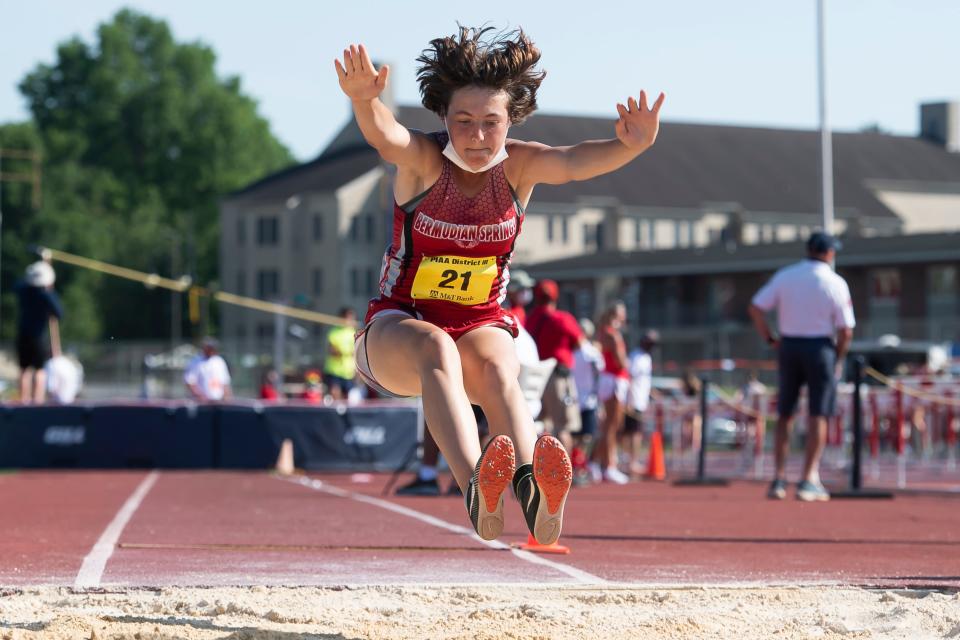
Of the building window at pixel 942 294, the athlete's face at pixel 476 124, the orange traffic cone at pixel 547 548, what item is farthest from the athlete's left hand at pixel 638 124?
the building window at pixel 942 294

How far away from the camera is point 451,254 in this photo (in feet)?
20.3

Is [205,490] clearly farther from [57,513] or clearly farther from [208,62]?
[208,62]

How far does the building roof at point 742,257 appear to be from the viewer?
206 feet

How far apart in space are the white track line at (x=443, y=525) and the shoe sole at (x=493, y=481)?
3.26 ft

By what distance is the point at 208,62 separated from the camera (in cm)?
9731

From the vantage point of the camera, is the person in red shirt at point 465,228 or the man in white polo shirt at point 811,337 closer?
the person in red shirt at point 465,228

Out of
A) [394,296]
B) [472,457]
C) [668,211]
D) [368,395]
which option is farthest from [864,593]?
[668,211]

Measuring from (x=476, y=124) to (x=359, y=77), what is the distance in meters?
0.60

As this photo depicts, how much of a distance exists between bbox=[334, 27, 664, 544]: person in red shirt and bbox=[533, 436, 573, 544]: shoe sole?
47 millimetres

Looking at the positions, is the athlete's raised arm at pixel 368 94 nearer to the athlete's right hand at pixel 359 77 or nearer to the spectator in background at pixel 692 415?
the athlete's right hand at pixel 359 77

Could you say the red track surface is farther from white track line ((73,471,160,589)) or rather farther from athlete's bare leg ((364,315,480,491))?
athlete's bare leg ((364,315,480,491))

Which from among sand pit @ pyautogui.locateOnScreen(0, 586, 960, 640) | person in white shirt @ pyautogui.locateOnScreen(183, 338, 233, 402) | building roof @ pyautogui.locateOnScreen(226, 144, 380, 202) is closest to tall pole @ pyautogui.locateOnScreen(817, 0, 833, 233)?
person in white shirt @ pyautogui.locateOnScreen(183, 338, 233, 402)

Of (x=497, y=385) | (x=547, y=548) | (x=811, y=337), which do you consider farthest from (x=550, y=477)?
(x=811, y=337)

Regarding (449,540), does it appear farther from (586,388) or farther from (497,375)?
(586,388)
